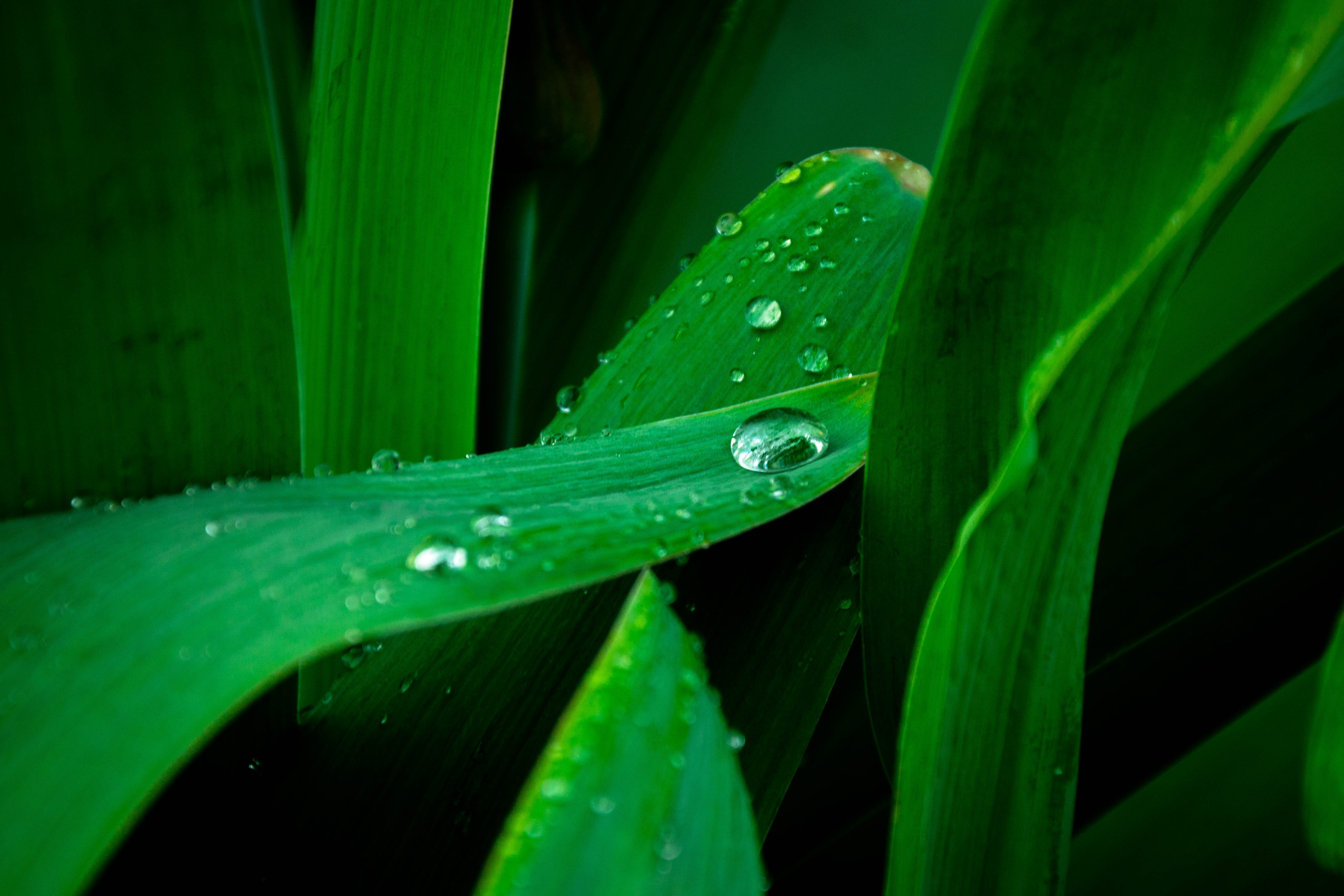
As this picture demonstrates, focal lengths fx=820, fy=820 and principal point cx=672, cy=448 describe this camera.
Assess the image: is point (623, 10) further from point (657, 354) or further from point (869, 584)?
point (869, 584)

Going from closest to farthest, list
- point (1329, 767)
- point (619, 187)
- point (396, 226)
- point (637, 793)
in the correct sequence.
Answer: point (637, 793) → point (1329, 767) → point (396, 226) → point (619, 187)

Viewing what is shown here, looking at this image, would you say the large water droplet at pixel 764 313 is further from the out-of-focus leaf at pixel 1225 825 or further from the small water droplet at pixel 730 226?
the out-of-focus leaf at pixel 1225 825

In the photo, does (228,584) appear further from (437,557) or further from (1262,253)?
(1262,253)

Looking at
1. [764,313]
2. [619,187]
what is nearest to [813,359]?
[764,313]

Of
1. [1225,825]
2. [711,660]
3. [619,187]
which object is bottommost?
[1225,825]

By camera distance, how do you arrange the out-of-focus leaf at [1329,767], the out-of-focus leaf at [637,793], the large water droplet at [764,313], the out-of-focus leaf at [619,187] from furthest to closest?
the out-of-focus leaf at [619,187]
the large water droplet at [764,313]
the out-of-focus leaf at [1329,767]
the out-of-focus leaf at [637,793]

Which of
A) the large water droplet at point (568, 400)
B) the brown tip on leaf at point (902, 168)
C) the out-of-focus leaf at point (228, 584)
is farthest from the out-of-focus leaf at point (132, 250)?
the brown tip on leaf at point (902, 168)

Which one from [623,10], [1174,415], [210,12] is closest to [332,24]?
[210,12]
